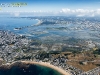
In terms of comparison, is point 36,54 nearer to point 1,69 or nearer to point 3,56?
point 3,56

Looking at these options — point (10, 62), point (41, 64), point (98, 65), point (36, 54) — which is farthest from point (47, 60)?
point (98, 65)

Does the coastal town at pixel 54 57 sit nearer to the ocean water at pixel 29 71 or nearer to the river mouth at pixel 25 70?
the river mouth at pixel 25 70

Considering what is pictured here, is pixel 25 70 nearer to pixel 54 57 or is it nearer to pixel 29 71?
pixel 29 71

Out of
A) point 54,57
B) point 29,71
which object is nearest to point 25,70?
point 29,71

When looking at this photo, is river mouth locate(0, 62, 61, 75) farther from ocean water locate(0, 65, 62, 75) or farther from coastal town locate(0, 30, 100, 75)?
coastal town locate(0, 30, 100, 75)

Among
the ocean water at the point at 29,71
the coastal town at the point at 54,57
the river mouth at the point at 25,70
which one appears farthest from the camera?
the coastal town at the point at 54,57

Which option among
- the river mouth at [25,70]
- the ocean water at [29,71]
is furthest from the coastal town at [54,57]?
the ocean water at [29,71]

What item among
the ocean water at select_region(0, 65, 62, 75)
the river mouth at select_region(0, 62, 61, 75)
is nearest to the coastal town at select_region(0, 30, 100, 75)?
the river mouth at select_region(0, 62, 61, 75)
